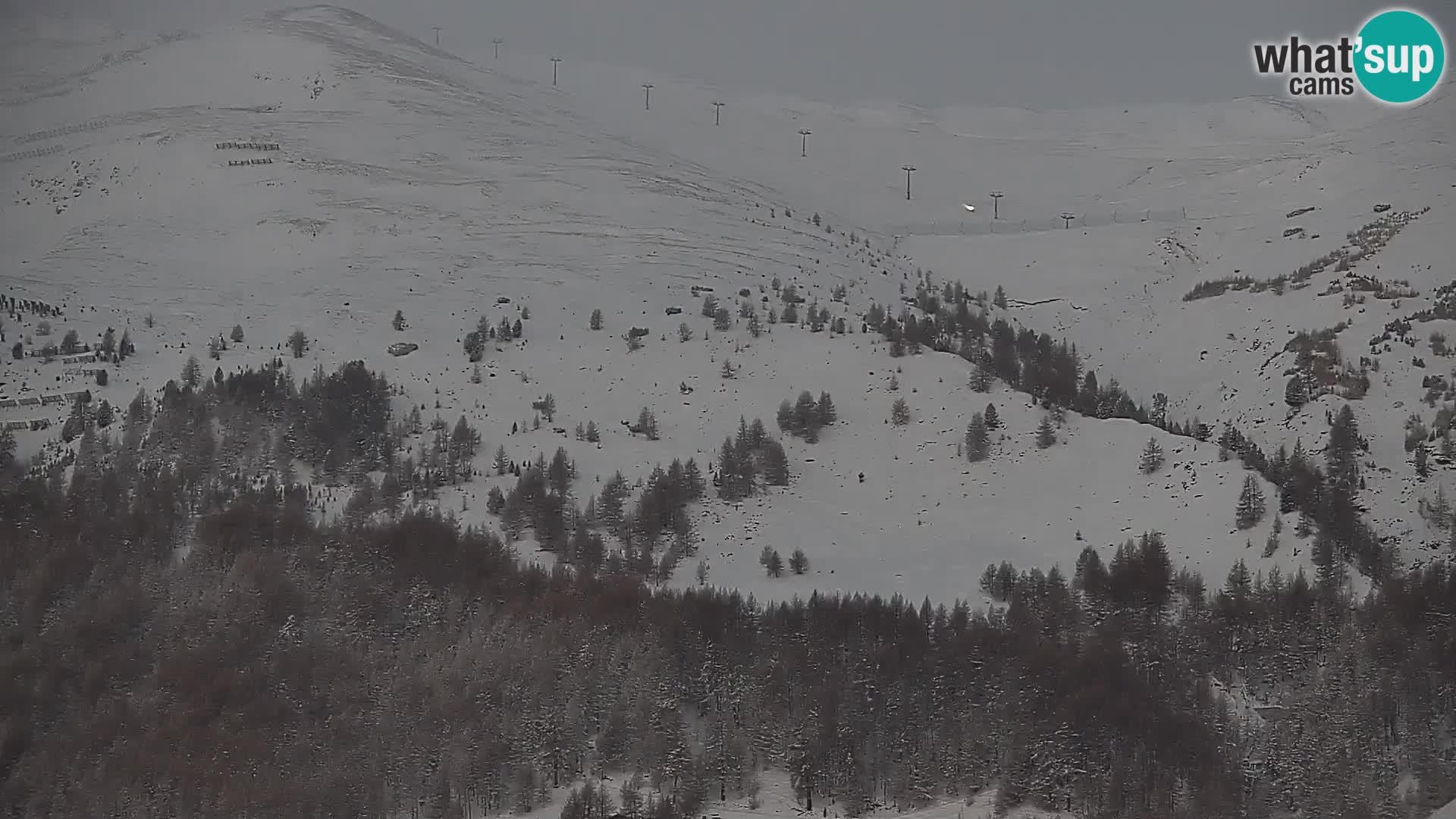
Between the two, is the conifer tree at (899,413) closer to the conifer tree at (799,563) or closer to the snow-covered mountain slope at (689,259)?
the snow-covered mountain slope at (689,259)

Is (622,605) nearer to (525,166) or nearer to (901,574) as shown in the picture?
(901,574)

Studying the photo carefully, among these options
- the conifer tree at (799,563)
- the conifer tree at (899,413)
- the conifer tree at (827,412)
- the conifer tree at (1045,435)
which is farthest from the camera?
the conifer tree at (827,412)

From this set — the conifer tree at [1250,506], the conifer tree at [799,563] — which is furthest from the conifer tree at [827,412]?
the conifer tree at [1250,506]

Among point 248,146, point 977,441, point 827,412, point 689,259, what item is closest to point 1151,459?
point 977,441

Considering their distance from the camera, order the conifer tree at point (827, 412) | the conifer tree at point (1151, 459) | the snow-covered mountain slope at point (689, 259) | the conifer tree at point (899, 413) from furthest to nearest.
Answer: the conifer tree at point (827, 412) → the conifer tree at point (899, 413) → the snow-covered mountain slope at point (689, 259) → the conifer tree at point (1151, 459)

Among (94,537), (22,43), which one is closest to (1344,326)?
(94,537)

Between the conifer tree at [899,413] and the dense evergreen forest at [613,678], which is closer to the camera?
the dense evergreen forest at [613,678]

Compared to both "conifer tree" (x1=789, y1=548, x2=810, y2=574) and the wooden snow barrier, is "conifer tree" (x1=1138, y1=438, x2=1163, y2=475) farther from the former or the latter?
the wooden snow barrier
